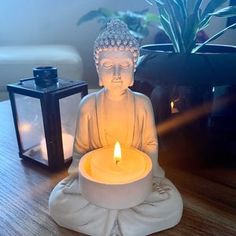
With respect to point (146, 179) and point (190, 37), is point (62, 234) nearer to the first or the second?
point (146, 179)

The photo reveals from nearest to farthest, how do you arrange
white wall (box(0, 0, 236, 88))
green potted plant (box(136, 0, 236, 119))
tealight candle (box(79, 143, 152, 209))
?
tealight candle (box(79, 143, 152, 209))
green potted plant (box(136, 0, 236, 119))
white wall (box(0, 0, 236, 88))

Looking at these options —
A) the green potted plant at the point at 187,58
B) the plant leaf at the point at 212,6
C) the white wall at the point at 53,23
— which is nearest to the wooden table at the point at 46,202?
the green potted plant at the point at 187,58

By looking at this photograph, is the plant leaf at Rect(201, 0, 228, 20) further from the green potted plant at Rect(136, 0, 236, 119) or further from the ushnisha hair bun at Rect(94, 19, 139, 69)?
the ushnisha hair bun at Rect(94, 19, 139, 69)

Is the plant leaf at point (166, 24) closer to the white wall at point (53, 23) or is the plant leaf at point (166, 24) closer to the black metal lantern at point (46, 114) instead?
the black metal lantern at point (46, 114)

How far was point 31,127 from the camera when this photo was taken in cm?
61

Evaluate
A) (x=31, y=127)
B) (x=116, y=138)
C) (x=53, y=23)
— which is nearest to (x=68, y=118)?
(x=31, y=127)

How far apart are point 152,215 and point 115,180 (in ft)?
0.26

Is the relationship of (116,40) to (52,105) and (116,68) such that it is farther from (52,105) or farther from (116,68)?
(52,105)

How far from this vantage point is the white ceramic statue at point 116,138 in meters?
0.40

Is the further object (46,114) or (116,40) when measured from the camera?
(46,114)

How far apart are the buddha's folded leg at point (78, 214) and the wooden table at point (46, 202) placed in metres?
0.02

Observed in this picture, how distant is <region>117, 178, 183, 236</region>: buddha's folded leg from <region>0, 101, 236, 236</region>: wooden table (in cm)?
2

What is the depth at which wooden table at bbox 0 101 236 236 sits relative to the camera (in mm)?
418

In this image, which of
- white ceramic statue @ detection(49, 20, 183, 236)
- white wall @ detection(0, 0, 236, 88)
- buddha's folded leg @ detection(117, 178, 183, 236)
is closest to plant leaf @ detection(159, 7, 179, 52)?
white ceramic statue @ detection(49, 20, 183, 236)
